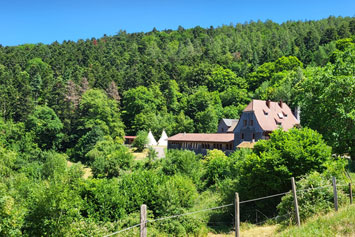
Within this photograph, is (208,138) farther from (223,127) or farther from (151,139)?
(151,139)

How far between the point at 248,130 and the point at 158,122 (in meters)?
31.1

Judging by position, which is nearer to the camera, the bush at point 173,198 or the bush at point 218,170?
the bush at point 173,198

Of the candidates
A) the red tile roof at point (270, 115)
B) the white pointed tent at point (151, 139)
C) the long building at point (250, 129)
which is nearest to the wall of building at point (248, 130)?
the long building at point (250, 129)

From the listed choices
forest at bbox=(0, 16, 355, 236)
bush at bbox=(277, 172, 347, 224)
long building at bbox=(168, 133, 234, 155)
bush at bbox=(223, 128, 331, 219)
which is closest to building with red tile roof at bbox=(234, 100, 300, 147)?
long building at bbox=(168, 133, 234, 155)

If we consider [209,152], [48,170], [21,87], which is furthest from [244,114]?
[21,87]

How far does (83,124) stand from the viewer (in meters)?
70.7

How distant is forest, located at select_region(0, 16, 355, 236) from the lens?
20.6 metres

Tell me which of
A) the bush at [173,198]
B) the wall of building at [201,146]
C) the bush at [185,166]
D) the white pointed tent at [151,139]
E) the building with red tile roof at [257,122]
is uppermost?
the building with red tile roof at [257,122]

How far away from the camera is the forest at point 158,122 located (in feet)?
67.6

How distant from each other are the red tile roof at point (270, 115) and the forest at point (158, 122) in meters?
5.25

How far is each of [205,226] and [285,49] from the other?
97.3 meters

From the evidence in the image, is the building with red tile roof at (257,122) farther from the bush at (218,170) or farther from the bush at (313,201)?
the bush at (313,201)

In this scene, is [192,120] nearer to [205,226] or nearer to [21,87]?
[21,87]

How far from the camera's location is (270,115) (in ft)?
153
